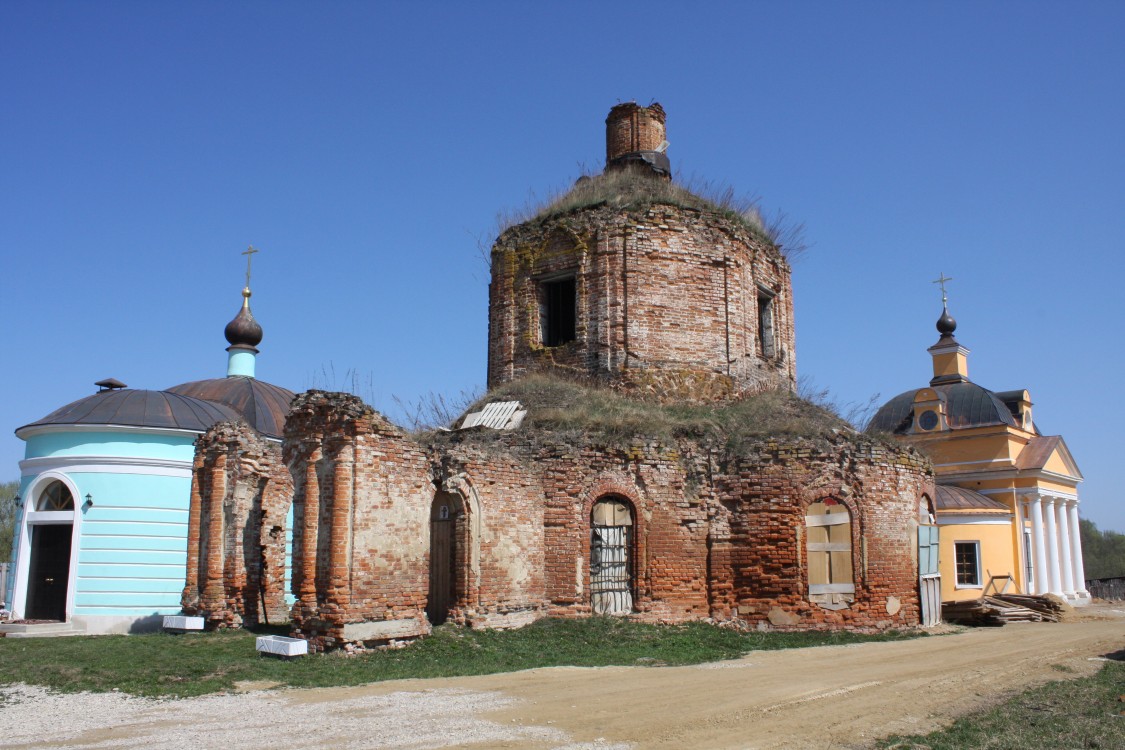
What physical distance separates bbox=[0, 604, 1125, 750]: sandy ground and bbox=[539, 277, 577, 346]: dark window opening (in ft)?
26.9

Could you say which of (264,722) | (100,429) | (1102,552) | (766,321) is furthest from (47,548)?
(1102,552)

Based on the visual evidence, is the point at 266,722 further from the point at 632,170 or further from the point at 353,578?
the point at 632,170

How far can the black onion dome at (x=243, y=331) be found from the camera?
879 inches

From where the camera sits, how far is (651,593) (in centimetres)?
1364

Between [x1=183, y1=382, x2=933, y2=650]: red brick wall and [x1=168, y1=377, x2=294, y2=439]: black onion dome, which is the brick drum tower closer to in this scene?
[x1=183, y1=382, x2=933, y2=650]: red brick wall

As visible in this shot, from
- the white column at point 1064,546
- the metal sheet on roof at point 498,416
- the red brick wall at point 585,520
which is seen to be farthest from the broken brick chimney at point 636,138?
the white column at point 1064,546

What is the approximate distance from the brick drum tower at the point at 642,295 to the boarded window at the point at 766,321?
2 centimetres

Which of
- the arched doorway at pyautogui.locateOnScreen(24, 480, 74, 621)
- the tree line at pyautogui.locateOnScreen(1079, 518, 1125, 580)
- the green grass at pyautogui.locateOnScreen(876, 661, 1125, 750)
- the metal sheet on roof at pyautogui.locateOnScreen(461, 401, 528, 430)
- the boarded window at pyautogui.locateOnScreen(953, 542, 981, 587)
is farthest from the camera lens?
the tree line at pyautogui.locateOnScreen(1079, 518, 1125, 580)

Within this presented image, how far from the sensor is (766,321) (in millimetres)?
18469

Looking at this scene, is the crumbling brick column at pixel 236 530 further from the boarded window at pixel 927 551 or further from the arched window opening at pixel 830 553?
the boarded window at pixel 927 551

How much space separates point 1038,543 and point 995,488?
2011 mm

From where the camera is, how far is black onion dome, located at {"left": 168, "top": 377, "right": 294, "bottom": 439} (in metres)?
19.2

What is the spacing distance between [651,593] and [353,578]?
478 cm

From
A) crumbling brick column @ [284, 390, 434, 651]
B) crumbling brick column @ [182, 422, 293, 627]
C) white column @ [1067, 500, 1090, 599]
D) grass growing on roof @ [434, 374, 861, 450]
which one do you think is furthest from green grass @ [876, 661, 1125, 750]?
white column @ [1067, 500, 1090, 599]
